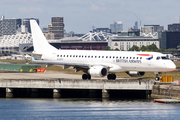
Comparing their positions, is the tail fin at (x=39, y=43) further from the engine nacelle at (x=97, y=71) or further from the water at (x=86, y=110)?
the water at (x=86, y=110)

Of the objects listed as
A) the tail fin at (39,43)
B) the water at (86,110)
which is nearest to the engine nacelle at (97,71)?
the water at (86,110)

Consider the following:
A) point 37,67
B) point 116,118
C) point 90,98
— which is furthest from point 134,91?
point 37,67

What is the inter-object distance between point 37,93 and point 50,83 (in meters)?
5.47

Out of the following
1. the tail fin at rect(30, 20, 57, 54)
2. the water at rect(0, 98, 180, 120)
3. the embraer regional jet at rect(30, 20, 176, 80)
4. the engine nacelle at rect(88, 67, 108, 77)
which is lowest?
the water at rect(0, 98, 180, 120)

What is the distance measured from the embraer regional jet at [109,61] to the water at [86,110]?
21.7ft

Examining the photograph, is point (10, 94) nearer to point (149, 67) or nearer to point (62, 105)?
point (62, 105)

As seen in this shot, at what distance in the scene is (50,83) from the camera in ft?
237

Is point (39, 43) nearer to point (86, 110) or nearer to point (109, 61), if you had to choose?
point (109, 61)

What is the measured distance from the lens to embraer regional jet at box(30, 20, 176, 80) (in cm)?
7162

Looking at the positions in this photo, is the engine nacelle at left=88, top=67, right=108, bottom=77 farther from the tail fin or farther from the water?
the tail fin

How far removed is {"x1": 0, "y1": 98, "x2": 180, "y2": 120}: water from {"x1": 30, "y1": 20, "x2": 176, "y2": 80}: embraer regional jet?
6.61 meters

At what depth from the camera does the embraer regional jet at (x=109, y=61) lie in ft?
235

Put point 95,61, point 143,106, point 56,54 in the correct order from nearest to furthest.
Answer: point 143,106, point 95,61, point 56,54

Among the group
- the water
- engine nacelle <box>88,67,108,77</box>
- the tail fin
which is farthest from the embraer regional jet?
the water
